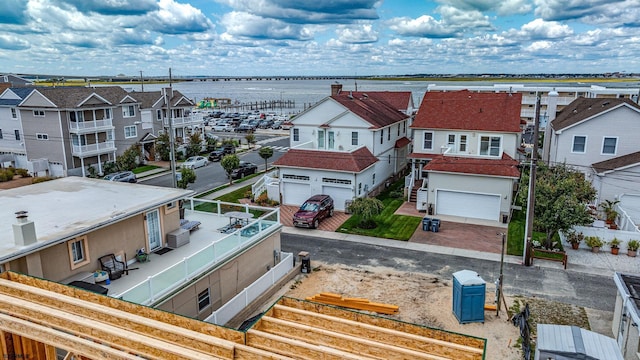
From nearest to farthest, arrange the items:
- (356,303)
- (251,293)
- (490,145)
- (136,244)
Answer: (136,244)
(251,293)
(356,303)
(490,145)

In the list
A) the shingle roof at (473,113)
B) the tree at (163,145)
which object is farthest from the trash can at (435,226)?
the tree at (163,145)

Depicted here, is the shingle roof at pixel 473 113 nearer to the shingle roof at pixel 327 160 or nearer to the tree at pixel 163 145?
the shingle roof at pixel 327 160

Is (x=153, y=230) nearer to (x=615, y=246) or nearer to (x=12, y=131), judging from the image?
(x=615, y=246)

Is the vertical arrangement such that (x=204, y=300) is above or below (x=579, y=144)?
below

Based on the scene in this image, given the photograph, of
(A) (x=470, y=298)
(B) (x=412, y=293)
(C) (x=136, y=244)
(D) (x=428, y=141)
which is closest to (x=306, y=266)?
(B) (x=412, y=293)

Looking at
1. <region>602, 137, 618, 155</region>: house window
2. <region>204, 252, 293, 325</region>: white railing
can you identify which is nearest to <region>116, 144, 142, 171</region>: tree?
<region>204, 252, 293, 325</region>: white railing
